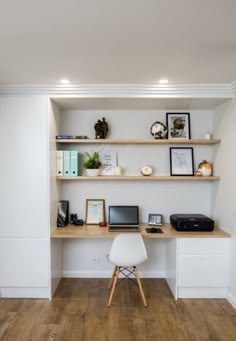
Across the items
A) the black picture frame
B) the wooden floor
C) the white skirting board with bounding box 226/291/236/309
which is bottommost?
the wooden floor

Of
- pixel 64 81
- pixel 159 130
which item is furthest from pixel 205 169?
pixel 64 81

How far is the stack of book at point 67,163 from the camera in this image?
3.10m

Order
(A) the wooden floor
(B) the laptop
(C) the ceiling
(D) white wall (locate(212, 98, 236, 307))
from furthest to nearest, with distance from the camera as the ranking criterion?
(B) the laptop → (D) white wall (locate(212, 98, 236, 307)) → (A) the wooden floor → (C) the ceiling

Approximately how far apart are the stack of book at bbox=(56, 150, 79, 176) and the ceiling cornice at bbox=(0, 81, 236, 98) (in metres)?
0.71

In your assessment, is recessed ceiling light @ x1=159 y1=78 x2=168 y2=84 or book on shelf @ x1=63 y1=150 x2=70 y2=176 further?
book on shelf @ x1=63 y1=150 x2=70 y2=176

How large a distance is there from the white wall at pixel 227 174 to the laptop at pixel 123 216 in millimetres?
1063

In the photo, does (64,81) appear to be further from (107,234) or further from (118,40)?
(107,234)

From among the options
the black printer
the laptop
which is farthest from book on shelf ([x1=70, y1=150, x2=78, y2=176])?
the black printer

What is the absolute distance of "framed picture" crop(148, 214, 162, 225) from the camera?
3283mm

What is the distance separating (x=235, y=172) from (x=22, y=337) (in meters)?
Answer: 2.69

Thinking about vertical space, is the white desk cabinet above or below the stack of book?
below

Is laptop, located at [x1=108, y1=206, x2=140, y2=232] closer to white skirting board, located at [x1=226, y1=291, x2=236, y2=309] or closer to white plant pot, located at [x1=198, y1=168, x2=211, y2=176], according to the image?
white plant pot, located at [x1=198, y1=168, x2=211, y2=176]

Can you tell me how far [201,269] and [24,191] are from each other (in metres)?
2.24

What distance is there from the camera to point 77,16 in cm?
153
